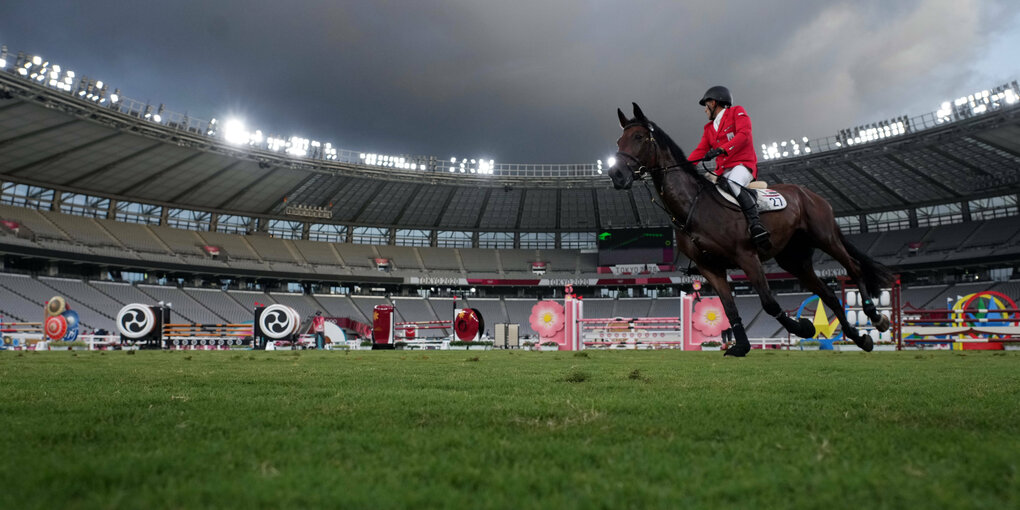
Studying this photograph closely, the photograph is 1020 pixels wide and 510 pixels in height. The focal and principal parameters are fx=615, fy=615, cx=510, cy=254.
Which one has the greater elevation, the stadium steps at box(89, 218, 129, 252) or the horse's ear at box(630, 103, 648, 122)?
the stadium steps at box(89, 218, 129, 252)

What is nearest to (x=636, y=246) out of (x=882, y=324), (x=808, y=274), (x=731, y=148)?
(x=808, y=274)

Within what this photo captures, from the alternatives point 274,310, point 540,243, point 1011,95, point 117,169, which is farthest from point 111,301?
point 1011,95

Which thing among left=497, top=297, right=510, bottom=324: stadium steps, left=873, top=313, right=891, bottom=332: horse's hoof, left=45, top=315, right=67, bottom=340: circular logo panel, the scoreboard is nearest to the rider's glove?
left=873, top=313, right=891, bottom=332: horse's hoof

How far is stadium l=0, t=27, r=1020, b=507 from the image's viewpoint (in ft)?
120

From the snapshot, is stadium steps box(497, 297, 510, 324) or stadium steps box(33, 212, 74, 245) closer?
stadium steps box(33, 212, 74, 245)

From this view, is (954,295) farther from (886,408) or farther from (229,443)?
(229,443)

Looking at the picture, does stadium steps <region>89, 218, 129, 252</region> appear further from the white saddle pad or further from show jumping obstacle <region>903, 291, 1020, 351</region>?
the white saddle pad

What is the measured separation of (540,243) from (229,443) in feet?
228

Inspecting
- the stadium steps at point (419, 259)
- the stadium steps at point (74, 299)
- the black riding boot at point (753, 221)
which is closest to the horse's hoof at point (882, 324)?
the black riding boot at point (753, 221)

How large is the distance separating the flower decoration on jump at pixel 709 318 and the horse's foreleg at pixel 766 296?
18726mm

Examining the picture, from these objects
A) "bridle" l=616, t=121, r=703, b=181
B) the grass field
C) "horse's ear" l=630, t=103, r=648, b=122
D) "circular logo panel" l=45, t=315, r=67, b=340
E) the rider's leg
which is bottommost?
"circular logo panel" l=45, t=315, r=67, b=340

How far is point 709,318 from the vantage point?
25.6 m

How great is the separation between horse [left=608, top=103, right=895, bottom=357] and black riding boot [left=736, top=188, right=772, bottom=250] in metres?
0.06

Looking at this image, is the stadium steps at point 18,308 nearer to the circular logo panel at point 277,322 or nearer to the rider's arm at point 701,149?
the circular logo panel at point 277,322
